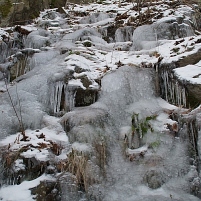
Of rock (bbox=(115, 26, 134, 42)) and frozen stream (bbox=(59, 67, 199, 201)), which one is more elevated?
rock (bbox=(115, 26, 134, 42))

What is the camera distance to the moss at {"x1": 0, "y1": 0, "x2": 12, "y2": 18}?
32.0 ft

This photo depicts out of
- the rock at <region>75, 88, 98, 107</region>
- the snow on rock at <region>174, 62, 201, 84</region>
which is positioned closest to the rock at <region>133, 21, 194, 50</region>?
the snow on rock at <region>174, 62, 201, 84</region>

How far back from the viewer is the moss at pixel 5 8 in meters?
9.74

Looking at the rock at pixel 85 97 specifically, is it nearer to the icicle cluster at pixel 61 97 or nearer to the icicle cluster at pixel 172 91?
the icicle cluster at pixel 61 97

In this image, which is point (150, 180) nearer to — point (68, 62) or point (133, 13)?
point (68, 62)

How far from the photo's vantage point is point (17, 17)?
32.0ft

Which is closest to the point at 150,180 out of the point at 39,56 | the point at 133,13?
the point at 39,56

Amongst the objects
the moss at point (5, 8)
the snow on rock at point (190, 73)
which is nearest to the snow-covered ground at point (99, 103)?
the snow on rock at point (190, 73)

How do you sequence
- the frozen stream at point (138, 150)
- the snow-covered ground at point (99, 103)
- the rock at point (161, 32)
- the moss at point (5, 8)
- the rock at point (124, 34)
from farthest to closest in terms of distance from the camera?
the moss at point (5, 8) → the rock at point (124, 34) → the rock at point (161, 32) → the snow-covered ground at point (99, 103) → the frozen stream at point (138, 150)

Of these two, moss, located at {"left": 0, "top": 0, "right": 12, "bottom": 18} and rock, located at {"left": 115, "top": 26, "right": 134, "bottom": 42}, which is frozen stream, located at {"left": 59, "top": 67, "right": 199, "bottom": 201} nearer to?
rock, located at {"left": 115, "top": 26, "right": 134, "bottom": 42}

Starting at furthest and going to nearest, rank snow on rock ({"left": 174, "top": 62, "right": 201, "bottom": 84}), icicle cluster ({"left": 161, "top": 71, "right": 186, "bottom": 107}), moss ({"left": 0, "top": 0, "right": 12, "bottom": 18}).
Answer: moss ({"left": 0, "top": 0, "right": 12, "bottom": 18}) < icicle cluster ({"left": 161, "top": 71, "right": 186, "bottom": 107}) < snow on rock ({"left": 174, "top": 62, "right": 201, "bottom": 84})

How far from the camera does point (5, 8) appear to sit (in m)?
10.0

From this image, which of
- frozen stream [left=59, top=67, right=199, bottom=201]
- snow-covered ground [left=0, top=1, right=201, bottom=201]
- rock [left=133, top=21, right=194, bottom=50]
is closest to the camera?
frozen stream [left=59, top=67, right=199, bottom=201]

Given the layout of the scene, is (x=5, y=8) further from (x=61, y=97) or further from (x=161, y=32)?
(x=61, y=97)
